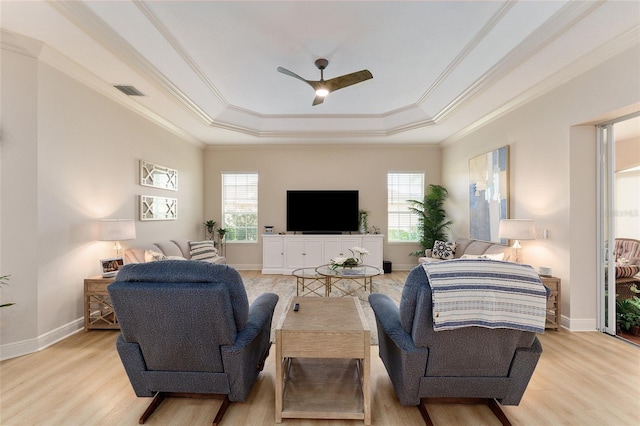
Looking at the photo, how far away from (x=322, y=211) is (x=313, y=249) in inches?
35.6

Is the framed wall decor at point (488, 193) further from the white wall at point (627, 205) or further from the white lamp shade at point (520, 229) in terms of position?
the white wall at point (627, 205)

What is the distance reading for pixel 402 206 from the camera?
6.87 m

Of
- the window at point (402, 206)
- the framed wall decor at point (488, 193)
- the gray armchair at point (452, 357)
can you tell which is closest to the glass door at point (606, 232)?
the framed wall decor at point (488, 193)

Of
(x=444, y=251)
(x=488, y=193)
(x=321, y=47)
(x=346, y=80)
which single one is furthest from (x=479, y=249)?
(x=321, y=47)

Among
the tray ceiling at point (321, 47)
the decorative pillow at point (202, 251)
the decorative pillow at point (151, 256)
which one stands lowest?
the decorative pillow at point (202, 251)

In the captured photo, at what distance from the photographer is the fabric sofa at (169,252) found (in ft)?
13.0

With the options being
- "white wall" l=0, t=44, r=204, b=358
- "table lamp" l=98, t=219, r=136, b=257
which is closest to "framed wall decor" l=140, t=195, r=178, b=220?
"white wall" l=0, t=44, r=204, b=358

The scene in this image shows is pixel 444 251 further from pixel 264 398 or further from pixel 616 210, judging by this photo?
pixel 264 398

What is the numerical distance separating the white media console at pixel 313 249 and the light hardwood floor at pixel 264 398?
136 inches

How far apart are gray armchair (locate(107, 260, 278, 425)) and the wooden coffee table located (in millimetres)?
272

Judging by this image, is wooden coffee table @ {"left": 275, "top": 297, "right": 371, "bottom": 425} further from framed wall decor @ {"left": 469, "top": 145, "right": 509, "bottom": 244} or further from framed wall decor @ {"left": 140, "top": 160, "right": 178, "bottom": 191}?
framed wall decor @ {"left": 140, "top": 160, "right": 178, "bottom": 191}

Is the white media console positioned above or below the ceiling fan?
below

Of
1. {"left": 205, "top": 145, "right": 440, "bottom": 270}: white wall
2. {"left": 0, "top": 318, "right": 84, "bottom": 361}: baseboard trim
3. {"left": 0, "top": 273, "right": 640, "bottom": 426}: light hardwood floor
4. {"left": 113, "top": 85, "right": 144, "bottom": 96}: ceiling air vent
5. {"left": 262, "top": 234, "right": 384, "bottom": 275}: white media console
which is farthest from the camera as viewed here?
{"left": 205, "top": 145, "right": 440, "bottom": 270}: white wall

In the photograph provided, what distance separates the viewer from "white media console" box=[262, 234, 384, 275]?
6234mm
